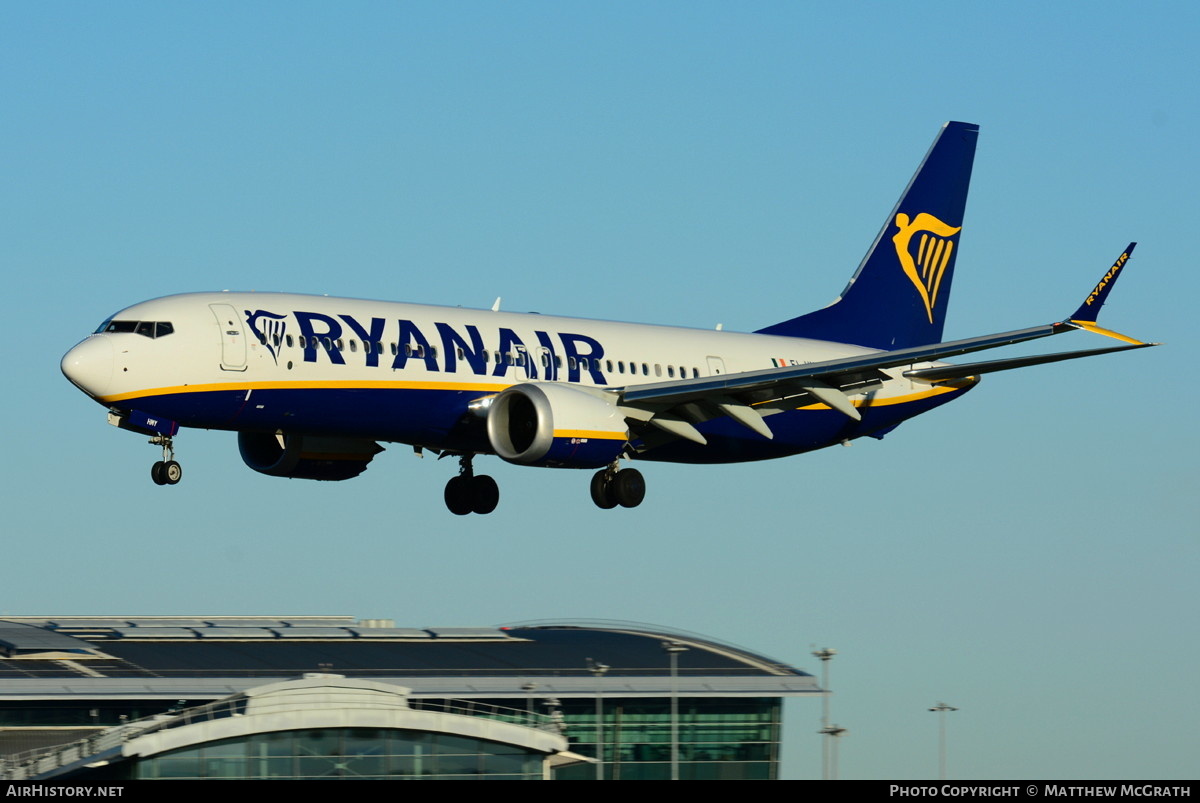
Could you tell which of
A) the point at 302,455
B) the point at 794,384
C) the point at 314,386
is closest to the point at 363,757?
the point at 302,455

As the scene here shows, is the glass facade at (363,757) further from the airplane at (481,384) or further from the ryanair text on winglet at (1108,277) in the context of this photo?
the ryanair text on winglet at (1108,277)

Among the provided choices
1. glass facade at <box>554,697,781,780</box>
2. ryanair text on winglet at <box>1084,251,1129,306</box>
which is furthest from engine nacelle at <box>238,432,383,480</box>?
ryanair text on winglet at <box>1084,251,1129,306</box>

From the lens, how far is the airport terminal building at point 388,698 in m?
45.9

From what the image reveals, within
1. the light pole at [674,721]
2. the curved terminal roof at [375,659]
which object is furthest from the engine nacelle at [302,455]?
the light pole at [674,721]

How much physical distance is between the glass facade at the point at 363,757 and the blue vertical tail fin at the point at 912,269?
1814 centimetres

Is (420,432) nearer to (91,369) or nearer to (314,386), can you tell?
(314,386)

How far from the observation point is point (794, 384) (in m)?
47.9

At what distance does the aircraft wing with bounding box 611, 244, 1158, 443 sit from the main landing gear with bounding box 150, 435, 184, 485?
1151 centimetres

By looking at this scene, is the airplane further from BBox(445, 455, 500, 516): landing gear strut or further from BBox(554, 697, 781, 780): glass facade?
BBox(554, 697, 781, 780): glass facade

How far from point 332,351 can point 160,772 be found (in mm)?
10878

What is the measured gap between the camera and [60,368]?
42.1 metres

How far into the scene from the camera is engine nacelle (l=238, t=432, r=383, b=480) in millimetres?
50250

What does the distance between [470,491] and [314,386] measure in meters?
9.70
